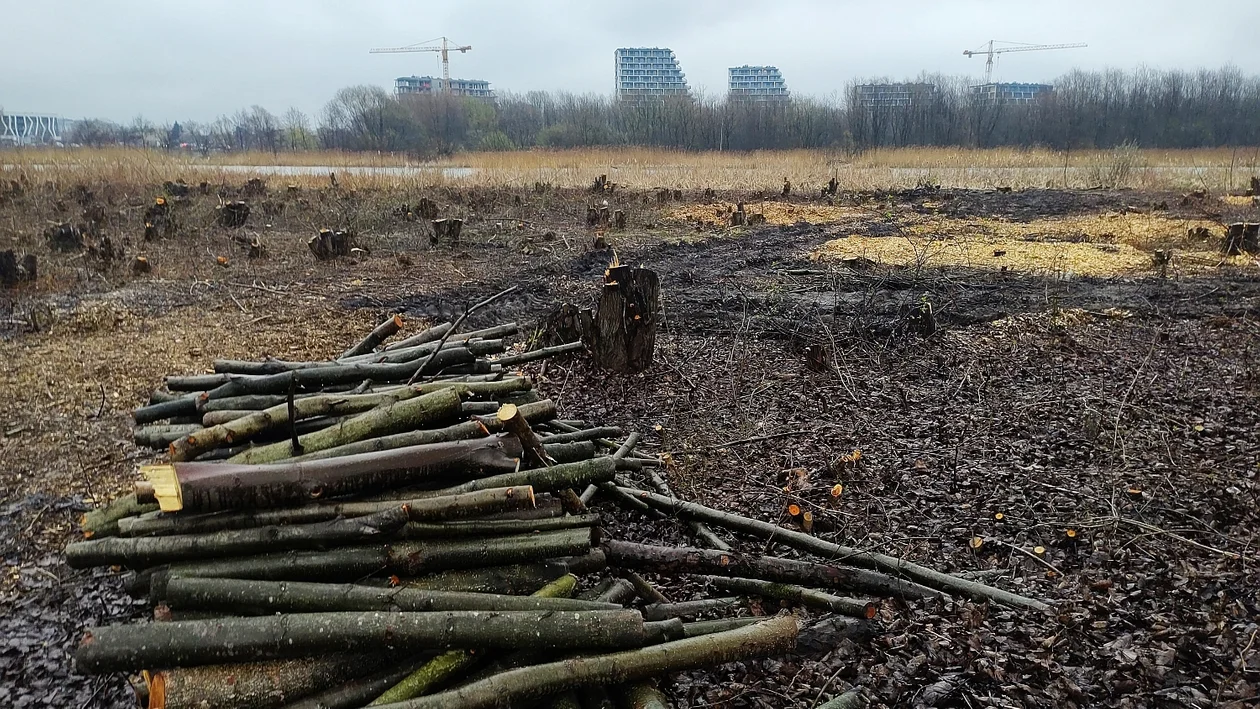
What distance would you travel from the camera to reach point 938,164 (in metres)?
30.5

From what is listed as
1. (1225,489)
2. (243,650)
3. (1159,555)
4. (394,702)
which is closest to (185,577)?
(243,650)

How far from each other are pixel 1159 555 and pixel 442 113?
61919mm

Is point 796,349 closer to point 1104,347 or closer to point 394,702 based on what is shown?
point 1104,347

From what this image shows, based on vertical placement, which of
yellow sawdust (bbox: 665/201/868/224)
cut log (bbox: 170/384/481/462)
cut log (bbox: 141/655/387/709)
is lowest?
cut log (bbox: 141/655/387/709)

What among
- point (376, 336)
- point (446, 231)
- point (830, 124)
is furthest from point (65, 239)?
point (830, 124)

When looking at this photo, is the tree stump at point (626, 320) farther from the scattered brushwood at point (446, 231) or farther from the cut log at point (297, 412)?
the scattered brushwood at point (446, 231)

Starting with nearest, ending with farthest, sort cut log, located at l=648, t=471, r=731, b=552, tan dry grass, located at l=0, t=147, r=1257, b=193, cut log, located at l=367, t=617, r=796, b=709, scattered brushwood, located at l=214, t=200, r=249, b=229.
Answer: cut log, located at l=367, t=617, r=796, b=709 → cut log, located at l=648, t=471, r=731, b=552 → scattered brushwood, located at l=214, t=200, r=249, b=229 → tan dry grass, located at l=0, t=147, r=1257, b=193

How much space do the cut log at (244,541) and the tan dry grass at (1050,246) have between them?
9322 mm

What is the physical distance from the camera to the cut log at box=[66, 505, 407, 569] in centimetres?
265

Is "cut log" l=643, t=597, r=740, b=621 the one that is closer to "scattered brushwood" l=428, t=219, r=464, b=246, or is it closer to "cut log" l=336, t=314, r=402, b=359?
"cut log" l=336, t=314, r=402, b=359

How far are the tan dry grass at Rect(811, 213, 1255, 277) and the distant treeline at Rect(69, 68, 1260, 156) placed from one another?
30186 millimetres

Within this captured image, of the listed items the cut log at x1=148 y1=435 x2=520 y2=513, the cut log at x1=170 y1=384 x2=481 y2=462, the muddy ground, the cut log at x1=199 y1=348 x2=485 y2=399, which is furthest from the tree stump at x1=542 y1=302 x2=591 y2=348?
the cut log at x1=148 y1=435 x2=520 y2=513

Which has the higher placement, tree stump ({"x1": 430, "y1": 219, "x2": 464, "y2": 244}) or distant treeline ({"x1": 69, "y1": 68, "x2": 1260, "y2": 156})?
distant treeline ({"x1": 69, "y1": 68, "x2": 1260, "y2": 156})

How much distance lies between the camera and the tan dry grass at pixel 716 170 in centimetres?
2138
